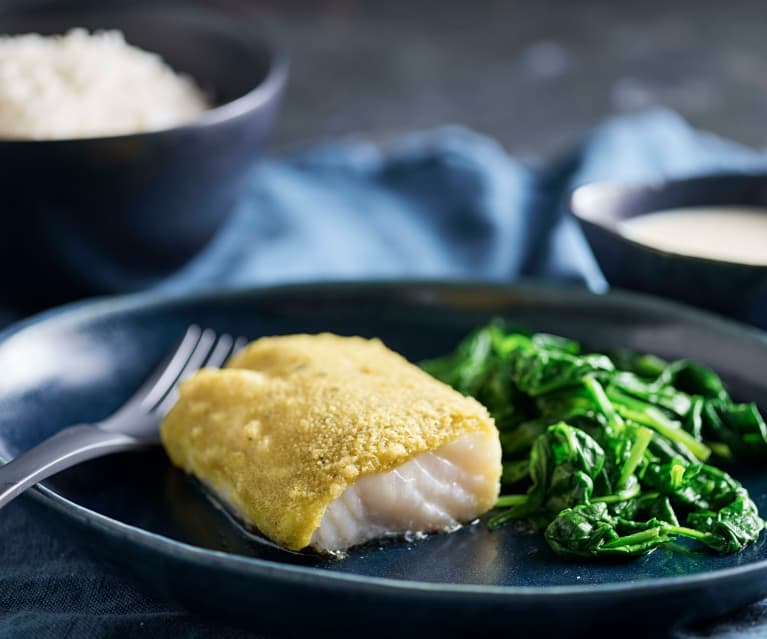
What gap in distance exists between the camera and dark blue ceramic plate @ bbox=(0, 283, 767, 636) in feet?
6.56

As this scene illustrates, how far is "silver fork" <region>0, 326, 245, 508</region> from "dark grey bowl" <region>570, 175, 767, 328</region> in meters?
1.15

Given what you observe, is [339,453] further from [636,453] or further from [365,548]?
[636,453]

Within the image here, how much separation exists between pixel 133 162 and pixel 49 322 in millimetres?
671

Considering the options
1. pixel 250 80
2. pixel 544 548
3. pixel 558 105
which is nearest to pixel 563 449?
pixel 544 548

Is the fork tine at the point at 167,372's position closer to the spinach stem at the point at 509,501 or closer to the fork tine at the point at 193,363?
the fork tine at the point at 193,363

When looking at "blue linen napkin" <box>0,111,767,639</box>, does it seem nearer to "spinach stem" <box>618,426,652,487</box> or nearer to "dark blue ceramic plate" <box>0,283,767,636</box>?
"dark blue ceramic plate" <box>0,283,767,636</box>

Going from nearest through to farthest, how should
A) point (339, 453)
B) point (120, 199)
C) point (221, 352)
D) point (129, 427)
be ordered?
point (339, 453)
point (129, 427)
point (221, 352)
point (120, 199)

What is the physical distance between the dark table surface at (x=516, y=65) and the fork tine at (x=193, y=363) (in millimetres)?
3515

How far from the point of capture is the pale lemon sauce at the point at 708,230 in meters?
3.75

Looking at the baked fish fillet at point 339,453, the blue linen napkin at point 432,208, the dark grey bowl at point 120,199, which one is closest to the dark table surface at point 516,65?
the blue linen napkin at point 432,208

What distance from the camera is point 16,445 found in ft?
9.14

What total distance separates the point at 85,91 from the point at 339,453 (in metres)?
2.09

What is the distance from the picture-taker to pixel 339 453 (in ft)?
8.01

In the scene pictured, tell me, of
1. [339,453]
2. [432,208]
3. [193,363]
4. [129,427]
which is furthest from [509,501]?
[432,208]
